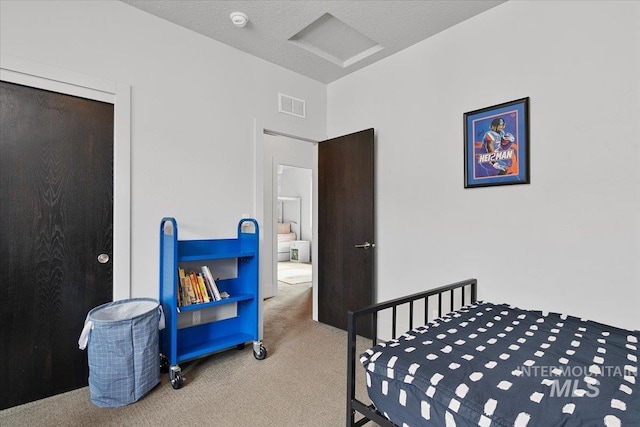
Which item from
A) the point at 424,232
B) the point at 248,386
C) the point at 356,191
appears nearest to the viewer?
the point at 248,386

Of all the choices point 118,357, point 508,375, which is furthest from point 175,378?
point 508,375

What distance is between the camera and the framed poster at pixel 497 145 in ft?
7.25

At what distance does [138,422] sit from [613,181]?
2.97m

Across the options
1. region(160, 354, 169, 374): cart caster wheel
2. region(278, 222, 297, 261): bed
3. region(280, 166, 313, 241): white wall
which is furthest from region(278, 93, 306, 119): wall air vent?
region(278, 222, 297, 261): bed

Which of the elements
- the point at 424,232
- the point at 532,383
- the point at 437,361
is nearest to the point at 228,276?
the point at 424,232

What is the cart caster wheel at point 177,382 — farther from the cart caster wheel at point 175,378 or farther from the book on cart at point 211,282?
the book on cart at point 211,282

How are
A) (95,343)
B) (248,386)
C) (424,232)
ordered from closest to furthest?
(95,343), (248,386), (424,232)

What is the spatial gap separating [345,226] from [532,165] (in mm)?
1684

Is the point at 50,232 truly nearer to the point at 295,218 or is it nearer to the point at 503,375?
the point at 503,375

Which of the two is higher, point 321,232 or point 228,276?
point 321,232

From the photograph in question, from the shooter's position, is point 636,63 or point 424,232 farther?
point 424,232

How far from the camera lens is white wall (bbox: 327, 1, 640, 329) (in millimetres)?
1862

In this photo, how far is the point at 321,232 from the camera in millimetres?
3600

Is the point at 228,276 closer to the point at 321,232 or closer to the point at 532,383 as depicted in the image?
the point at 321,232
